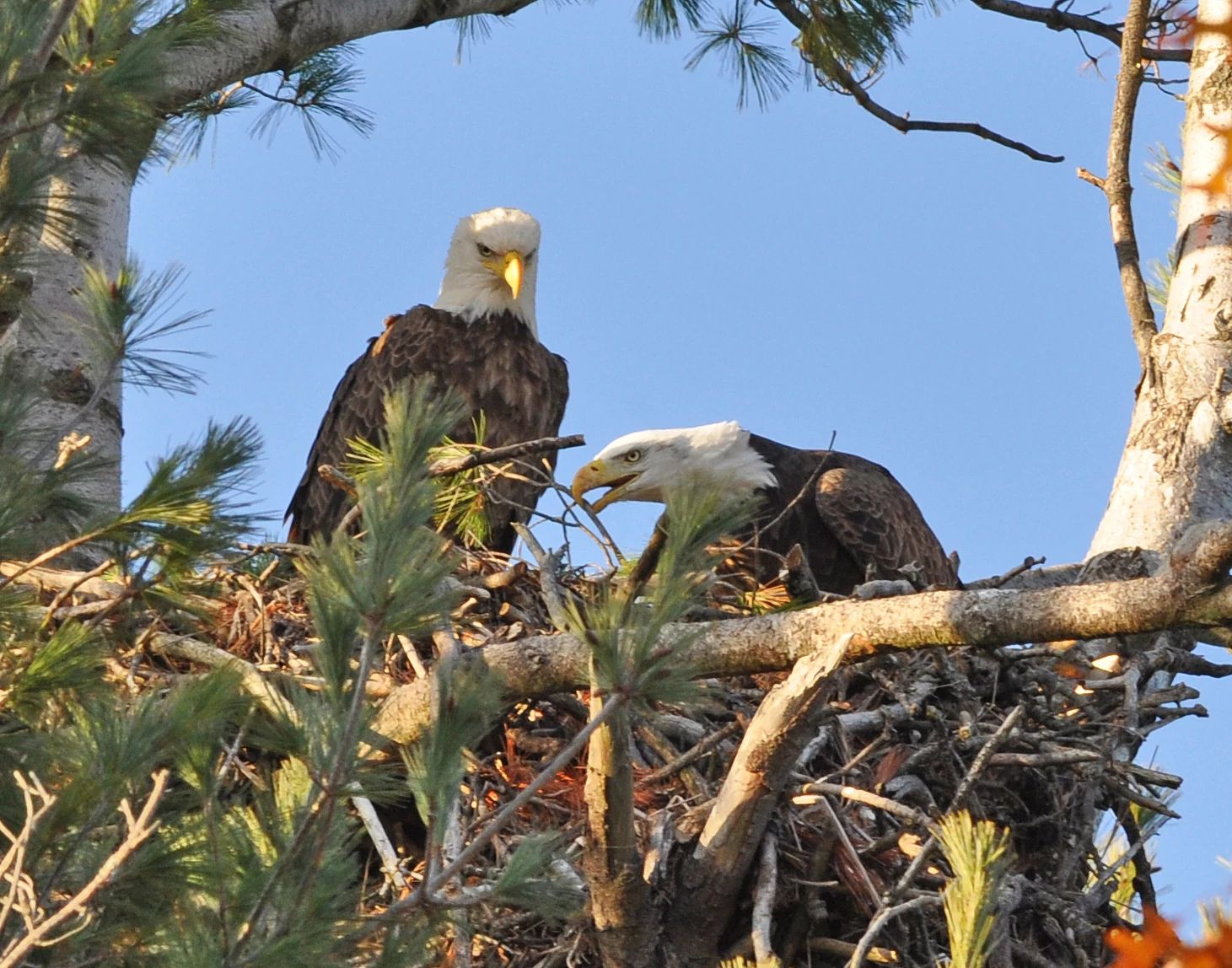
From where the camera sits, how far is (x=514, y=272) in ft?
19.4

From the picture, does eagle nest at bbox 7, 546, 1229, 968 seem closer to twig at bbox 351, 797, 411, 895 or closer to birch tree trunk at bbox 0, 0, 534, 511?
twig at bbox 351, 797, 411, 895

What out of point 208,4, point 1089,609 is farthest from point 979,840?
point 208,4

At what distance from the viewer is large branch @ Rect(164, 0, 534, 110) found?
4969mm

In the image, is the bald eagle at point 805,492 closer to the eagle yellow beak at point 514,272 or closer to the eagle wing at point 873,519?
the eagle wing at point 873,519

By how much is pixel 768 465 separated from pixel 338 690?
10.7 feet

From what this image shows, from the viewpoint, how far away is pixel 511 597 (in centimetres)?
436

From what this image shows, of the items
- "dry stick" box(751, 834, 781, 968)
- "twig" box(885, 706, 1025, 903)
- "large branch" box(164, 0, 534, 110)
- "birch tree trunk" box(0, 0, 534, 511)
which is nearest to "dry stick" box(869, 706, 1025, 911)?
"twig" box(885, 706, 1025, 903)

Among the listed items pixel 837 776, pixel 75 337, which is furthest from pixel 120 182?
pixel 837 776

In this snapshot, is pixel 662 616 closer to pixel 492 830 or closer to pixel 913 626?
pixel 492 830

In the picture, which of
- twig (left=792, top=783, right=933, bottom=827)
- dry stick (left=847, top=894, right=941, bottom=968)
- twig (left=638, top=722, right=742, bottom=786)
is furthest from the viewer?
twig (left=638, top=722, right=742, bottom=786)

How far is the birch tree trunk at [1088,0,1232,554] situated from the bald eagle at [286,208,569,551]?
1.86 m

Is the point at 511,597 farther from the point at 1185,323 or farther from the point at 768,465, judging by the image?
the point at 1185,323

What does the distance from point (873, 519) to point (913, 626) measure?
252 cm

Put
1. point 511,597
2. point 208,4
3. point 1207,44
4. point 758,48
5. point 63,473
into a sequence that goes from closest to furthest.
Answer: point 63,473, point 208,4, point 511,597, point 1207,44, point 758,48
